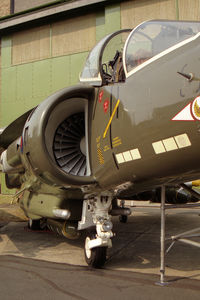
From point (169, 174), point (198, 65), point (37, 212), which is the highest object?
point (198, 65)

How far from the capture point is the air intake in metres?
4.72

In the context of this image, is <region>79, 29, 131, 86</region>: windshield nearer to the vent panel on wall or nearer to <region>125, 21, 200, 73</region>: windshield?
<region>125, 21, 200, 73</region>: windshield

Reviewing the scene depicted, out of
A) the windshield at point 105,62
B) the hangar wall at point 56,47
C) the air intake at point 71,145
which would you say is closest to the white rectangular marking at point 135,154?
the windshield at point 105,62

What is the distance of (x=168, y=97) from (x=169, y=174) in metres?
0.80

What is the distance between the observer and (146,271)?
162 inches

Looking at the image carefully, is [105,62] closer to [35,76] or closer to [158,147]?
[158,147]

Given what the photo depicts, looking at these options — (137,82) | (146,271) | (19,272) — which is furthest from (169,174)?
(19,272)

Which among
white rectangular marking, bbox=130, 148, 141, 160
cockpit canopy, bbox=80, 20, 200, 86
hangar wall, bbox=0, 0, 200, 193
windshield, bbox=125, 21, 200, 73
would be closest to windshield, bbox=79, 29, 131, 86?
cockpit canopy, bbox=80, 20, 200, 86

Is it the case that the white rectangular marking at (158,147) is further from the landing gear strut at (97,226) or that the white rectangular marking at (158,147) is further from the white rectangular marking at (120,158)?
the landing gear strut at (97,226)

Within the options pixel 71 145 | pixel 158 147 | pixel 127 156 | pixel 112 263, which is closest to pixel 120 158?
pixel 127 156

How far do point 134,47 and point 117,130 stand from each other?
38.1 inches

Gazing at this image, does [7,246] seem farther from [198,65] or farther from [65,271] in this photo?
[198,65]

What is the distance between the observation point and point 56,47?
56.4 ft

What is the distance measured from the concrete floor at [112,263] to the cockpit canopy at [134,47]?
2.33 m
